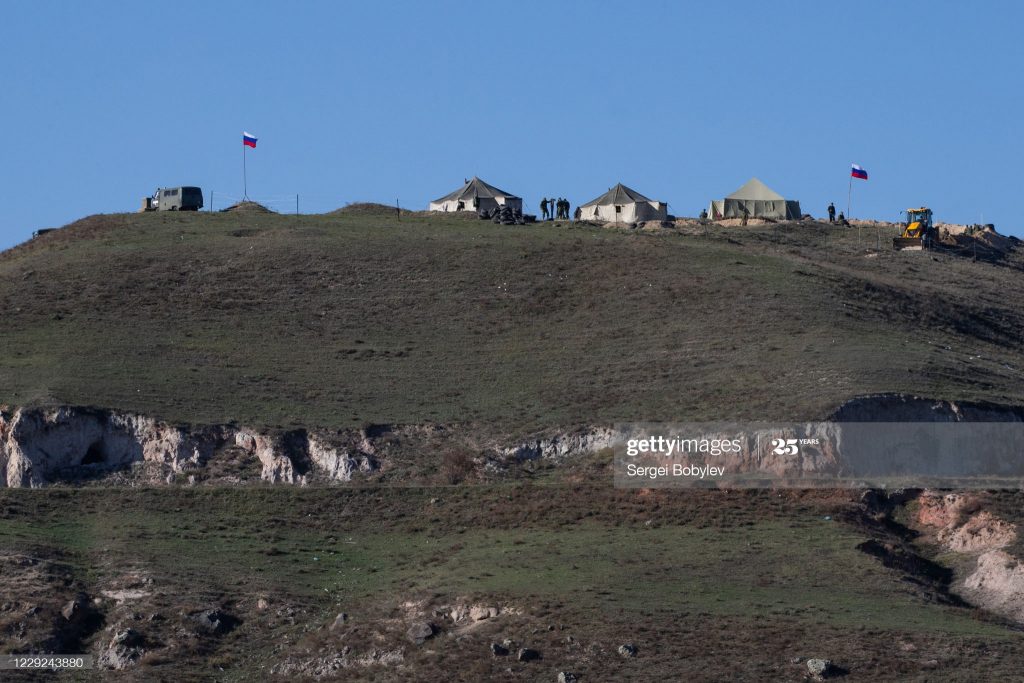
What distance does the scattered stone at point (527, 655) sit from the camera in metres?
50.1

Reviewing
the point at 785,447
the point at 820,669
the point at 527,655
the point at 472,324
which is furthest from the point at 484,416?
the point at 820,669

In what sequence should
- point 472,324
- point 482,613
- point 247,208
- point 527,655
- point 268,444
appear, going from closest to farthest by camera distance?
1. point 527,655
2. point 482,613
3. point 268,444
4. point 472,324
5. point 247,208

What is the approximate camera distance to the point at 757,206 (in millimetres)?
103750

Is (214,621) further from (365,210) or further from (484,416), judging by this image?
(365,210)

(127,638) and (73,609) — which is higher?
(73,609)

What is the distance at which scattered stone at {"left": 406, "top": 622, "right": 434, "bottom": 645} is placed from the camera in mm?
52066

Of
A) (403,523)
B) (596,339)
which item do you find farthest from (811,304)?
(403,523)

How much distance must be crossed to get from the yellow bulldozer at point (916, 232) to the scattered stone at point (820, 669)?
50064mm

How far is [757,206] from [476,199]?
14952mm

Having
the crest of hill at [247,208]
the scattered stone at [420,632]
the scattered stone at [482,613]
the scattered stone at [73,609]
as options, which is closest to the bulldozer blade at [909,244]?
the crest of hill at [247,208]

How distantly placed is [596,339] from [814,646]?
1081 inches

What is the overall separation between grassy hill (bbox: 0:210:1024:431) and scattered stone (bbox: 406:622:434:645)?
51.9ft

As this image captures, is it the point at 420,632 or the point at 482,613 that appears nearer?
the point at 420,632

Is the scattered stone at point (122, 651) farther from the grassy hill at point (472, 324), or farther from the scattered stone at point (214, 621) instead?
the grassy hill at point (472, 324)
